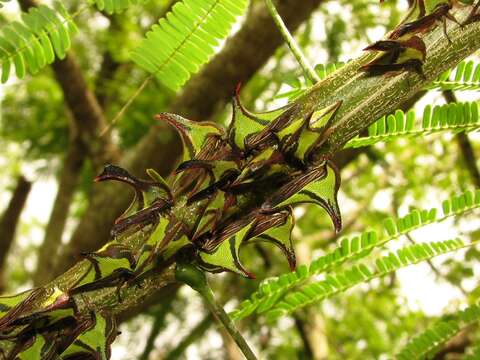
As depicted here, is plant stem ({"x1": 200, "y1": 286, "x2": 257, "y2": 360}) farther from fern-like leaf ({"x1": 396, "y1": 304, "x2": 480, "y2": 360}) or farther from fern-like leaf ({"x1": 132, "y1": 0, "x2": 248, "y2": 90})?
fern-like leaf ({"x1": 396, "y1": 304, "x2": 480, "y2": 360})

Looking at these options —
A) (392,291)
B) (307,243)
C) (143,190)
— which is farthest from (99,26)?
(143,190)

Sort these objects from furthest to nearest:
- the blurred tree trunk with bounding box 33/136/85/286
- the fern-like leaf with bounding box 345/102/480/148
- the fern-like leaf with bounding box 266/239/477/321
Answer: the blurred tree trunk with bounding box 33/136/85/286
the fern-like leaf with bounding box 266/239/477/321
the fern-like leaf with bounding box 345/102/480/148

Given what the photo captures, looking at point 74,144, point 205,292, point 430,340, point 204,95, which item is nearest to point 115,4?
point 205,292

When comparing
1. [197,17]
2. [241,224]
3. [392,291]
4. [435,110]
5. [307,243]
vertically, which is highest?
[307,243]

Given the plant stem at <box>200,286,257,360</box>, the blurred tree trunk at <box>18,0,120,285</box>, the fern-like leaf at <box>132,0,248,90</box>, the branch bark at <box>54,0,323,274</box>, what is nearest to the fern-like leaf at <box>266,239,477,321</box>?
the fern-like leaf at <box>132,0,248,90</box>

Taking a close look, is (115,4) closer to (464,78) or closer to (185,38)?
(185,38)

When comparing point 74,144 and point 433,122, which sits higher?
point 74,144

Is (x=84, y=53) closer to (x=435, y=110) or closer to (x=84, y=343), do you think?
(x=435, y=110)
